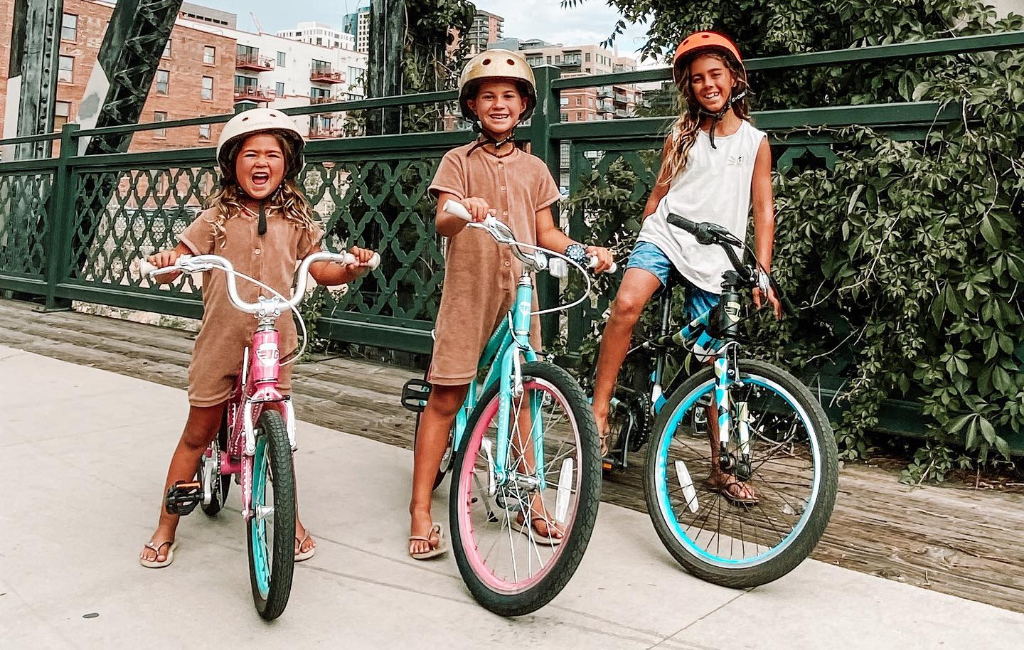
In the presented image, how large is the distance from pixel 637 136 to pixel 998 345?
191 centimetres

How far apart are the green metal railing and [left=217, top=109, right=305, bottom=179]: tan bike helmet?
1929 mm

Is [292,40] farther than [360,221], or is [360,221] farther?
[292,40]

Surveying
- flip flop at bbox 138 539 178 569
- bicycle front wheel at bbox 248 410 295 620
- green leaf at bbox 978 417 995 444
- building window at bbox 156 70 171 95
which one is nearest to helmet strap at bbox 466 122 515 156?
bicycle front wheel at bbox 248 410 295 620

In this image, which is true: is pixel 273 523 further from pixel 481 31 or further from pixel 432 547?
pixel 481 31

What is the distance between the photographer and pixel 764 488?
3490mm

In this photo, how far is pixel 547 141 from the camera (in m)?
4.96

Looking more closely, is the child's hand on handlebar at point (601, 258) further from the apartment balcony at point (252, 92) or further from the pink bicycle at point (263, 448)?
the apartment balcony at point (252, 92)

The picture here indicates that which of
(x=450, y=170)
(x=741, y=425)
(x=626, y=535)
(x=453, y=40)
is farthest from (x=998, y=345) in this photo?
(x=453, y=40)

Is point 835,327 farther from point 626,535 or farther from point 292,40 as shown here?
point 292,40

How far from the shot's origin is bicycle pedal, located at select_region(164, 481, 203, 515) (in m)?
2.81

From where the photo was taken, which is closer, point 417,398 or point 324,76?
point 417,398

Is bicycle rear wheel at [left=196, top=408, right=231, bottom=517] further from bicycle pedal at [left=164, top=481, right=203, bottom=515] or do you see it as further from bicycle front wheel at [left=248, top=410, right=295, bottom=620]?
bicycle front wheel at [left=248, top=410, right=295, bottom=620]

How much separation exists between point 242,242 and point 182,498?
0.80m

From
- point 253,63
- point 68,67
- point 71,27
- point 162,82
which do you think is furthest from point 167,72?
point 253,63
